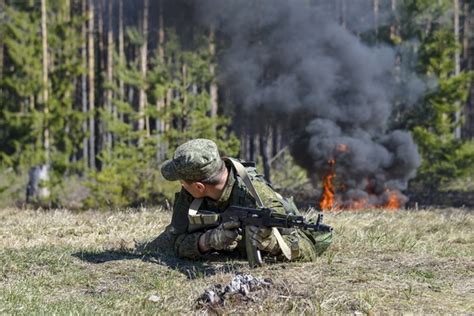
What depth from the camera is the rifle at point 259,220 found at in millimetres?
4561

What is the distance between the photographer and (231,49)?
16812 mm

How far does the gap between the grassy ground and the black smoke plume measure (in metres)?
8.20

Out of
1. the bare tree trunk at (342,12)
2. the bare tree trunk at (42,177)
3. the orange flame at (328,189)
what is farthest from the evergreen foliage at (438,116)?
the bare tree trunk at (42,177)

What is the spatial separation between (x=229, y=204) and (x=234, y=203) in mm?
65

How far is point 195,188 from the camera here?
16.6 ft

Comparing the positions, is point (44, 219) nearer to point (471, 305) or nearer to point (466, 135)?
point (471, 305)

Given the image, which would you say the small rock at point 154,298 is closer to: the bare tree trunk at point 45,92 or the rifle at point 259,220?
the rifle at point 259,220

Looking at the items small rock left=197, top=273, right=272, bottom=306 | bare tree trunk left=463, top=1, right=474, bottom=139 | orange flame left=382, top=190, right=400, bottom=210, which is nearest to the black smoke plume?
orange flame left=382, top=190, right=400, bottom=210

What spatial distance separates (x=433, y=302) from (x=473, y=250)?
245 cm

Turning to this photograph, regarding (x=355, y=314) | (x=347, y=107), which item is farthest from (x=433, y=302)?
(x=347, y=107)

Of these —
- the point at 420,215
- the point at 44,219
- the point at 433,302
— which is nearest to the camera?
the point at 433,302

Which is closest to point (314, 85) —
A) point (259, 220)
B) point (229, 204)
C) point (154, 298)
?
point (229, 204)

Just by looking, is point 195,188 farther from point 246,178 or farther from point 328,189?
point 328,189

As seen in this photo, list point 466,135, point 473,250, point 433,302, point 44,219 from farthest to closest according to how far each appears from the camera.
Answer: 1. point 466,135
2. point 44,219
3. point 473,250
4. point 433,302
